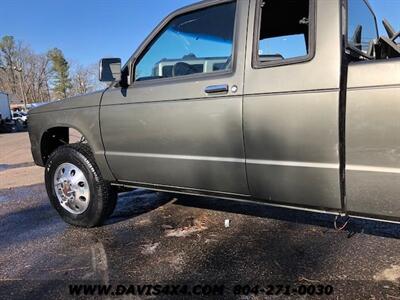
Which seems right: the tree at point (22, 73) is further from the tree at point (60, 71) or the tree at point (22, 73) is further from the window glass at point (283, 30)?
the window glass at point (283, 30)

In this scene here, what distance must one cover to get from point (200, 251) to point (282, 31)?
1.92 metres

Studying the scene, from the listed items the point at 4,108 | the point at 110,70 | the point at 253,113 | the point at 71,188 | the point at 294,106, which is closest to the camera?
the point at 294,106

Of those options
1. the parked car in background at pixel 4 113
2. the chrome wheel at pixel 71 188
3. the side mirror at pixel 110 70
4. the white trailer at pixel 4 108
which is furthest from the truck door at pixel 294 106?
the white trailer at pixel 4 108

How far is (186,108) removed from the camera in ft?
11.0

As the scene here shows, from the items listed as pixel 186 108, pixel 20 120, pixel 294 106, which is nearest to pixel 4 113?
pixel 20 120

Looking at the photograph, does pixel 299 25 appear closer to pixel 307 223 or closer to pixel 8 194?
pixel 307 223

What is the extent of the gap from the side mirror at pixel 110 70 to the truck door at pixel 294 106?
132cm

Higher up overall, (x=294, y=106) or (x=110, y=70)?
(x=110, y=70)

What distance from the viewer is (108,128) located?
394 centimetres

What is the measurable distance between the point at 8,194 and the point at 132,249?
3.57 metres

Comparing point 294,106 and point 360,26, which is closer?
point 294,106

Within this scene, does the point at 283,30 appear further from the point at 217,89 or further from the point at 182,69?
the point at 182,69

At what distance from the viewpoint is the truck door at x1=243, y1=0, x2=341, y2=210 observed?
2.74 meters

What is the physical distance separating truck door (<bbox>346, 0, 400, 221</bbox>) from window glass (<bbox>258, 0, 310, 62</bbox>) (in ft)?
1.82
